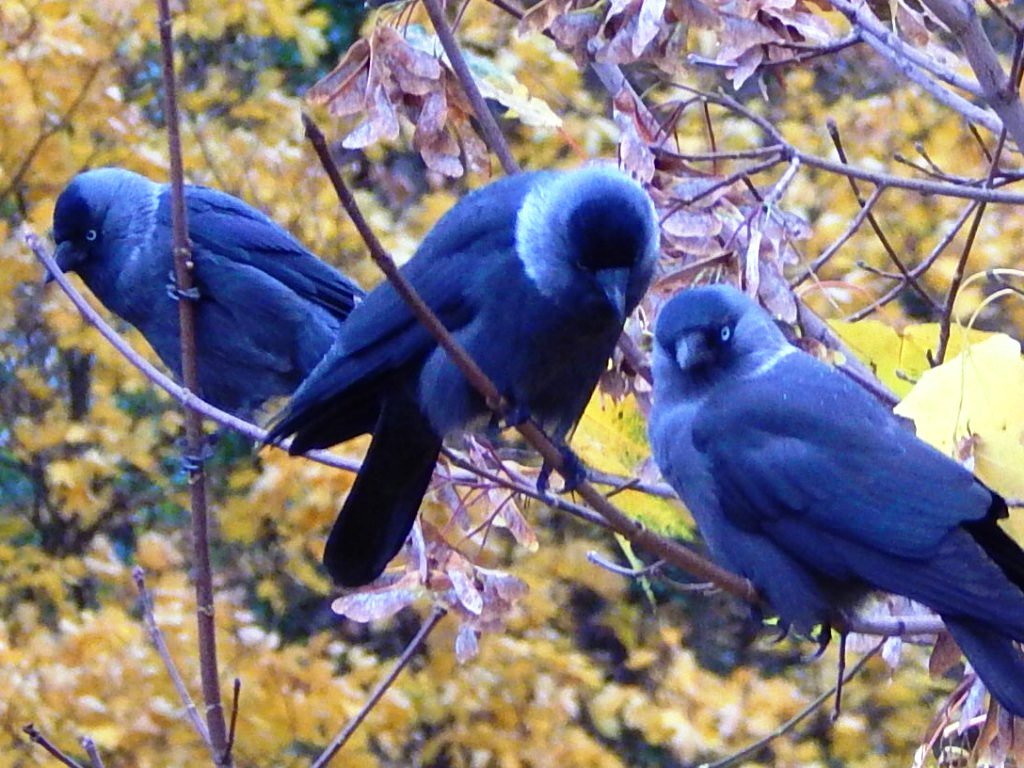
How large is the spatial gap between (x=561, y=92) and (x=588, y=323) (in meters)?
3.17

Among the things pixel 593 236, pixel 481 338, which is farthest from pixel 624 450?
Answer: pixel 593 236

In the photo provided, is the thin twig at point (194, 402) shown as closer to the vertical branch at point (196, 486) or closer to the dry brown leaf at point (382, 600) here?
the vertical branch at point (196, 486)

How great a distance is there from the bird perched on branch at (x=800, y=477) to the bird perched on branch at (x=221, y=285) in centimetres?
116

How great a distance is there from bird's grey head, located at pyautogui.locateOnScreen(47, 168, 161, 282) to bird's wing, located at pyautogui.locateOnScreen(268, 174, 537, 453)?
1.38 metres

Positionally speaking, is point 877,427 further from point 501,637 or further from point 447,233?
point 501,637

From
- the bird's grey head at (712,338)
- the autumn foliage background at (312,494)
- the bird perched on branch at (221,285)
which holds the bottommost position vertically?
the autumn foliage background at (312,494)

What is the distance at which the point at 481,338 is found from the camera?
238 cm

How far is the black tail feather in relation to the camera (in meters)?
2.44

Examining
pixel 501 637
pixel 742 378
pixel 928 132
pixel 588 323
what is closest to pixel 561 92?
pixel 928 132

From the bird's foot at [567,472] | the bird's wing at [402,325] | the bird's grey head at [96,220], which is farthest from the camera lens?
the bird's grey head at [96,220]

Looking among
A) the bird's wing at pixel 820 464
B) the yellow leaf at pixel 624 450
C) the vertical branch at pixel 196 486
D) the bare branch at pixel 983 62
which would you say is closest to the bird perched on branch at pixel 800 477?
the bird's wing at pixel 820 464

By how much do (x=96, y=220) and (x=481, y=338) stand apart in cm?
170

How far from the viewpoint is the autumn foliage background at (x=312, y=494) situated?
14.9 feet

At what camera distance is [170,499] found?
565cm
